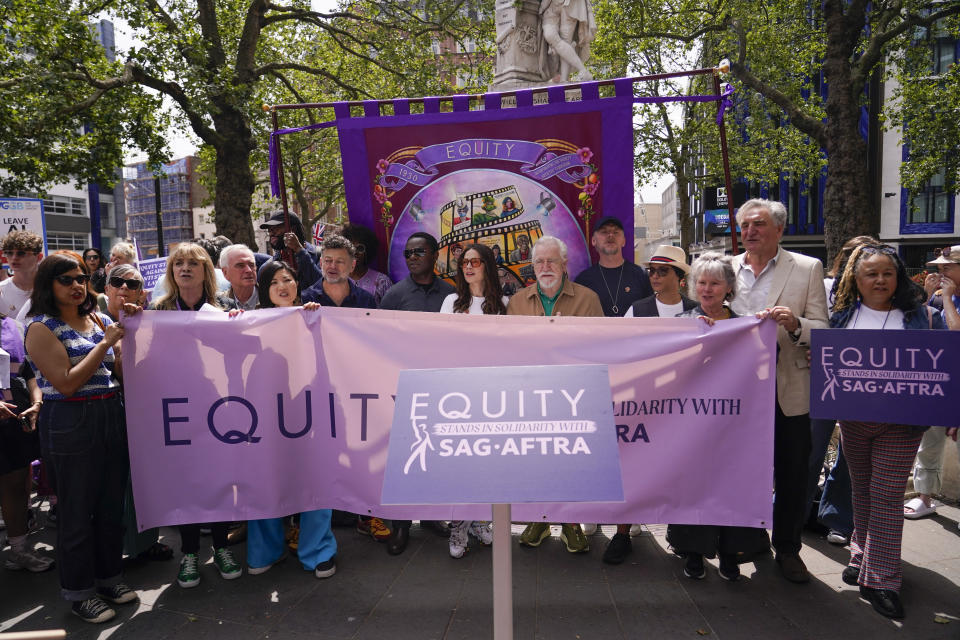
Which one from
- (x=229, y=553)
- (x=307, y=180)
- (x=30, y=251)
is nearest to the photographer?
(x=229, y=553)

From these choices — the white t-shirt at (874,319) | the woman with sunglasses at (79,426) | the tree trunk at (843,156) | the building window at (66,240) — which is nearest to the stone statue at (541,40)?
the tree trunk at (843,156)

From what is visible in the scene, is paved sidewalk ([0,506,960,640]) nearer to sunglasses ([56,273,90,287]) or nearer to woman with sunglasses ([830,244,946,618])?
woman with sunglasses ([830,244,946,618])

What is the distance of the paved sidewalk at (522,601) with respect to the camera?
10.8 feet

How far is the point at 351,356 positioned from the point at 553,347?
1150mm

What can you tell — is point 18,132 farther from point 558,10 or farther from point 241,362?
point 241,362

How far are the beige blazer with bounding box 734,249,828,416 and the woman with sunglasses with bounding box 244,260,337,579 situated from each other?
282cm

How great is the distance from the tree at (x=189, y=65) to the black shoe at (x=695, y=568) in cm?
1111

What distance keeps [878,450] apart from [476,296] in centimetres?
249

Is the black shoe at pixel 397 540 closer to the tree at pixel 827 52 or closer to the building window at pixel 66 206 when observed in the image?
the tree at pixel 827 52

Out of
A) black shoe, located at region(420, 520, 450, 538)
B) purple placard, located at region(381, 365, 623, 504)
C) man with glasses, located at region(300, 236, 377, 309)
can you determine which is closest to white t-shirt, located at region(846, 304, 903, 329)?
purple placard, located at region(381, 365, 623, 504)

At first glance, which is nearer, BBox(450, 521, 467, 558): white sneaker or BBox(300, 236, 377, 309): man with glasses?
BBox(450, 521, 467, 558): white sneaker

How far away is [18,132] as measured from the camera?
1052 centimetres

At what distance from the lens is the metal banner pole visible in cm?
213

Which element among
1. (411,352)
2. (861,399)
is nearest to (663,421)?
(861,399)
